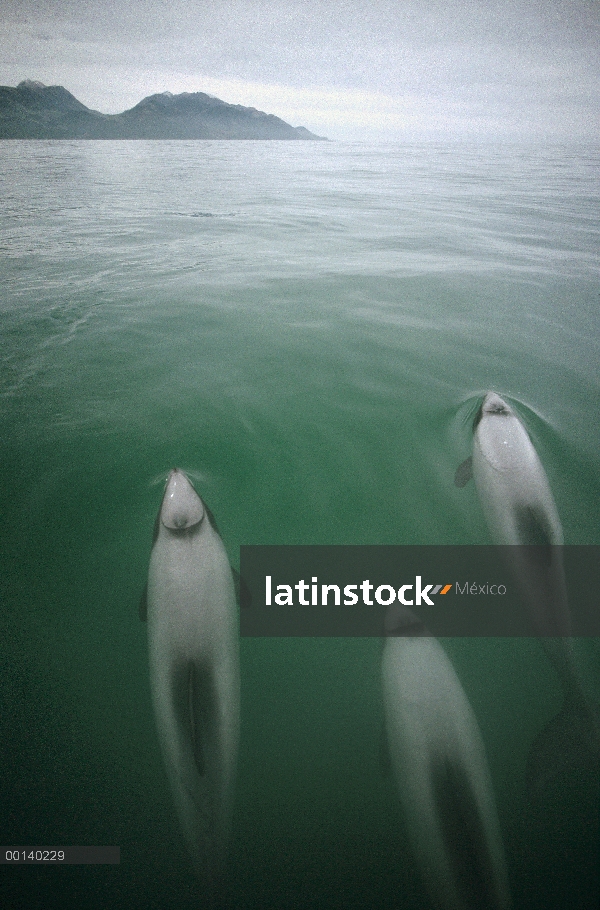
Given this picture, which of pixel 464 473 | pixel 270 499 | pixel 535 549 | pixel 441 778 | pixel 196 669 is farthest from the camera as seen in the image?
pixel 464 473

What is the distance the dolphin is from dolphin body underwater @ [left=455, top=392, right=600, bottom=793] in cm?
86

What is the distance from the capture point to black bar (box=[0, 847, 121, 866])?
3.60 m

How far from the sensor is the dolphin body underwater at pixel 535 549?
4.11 metres

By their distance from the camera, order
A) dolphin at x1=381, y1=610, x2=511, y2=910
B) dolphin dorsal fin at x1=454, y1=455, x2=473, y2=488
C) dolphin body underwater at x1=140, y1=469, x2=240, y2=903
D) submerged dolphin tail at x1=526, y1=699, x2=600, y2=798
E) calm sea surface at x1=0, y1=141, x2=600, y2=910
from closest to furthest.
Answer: dolphin at x1=381, y1=610, x2=511, y2=910
dolphin body underwater at x1=140, y1=469, x2=240, y2=903
calm sea surface at x1=0, y1=141, x2=600, y2=910
submerged dolphin tail at x1=526, y1=699, x2=600, y2=798
dolphin dorsal fin at x1=454, y1=455, x2=473, y2=488

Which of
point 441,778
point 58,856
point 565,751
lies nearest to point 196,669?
point 58,856

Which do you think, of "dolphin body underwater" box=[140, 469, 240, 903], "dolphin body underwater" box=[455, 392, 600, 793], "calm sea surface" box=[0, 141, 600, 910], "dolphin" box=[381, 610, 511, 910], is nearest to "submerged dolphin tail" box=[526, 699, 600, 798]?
"dolphin body underwater" box=[455, 392, 600, 793]

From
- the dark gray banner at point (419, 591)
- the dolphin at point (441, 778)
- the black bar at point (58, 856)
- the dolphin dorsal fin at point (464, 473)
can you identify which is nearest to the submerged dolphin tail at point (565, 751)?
the dolphin at point (441, 778)

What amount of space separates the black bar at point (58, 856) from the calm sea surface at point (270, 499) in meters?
0.06

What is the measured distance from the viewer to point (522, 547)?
539 centimetres

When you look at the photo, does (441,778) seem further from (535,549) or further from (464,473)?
(464,473)

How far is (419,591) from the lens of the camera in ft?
18.0

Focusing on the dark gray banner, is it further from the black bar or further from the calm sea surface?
the black bar

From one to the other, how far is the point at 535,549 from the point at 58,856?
19.1ft

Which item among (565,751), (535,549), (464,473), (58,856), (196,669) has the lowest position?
(58,856)
